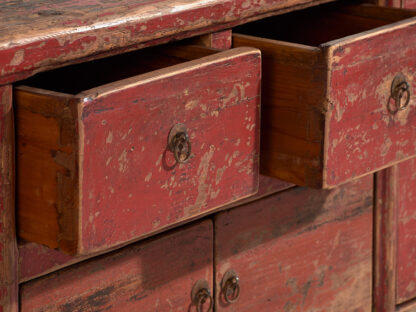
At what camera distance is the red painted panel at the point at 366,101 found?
134 cm

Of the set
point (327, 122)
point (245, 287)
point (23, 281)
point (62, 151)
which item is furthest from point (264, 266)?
point (62, 151)

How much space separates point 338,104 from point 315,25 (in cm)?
31

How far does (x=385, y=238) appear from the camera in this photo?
181 cm

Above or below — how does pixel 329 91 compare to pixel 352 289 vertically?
above

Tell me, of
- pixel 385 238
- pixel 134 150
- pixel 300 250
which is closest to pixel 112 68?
pixel 134 150

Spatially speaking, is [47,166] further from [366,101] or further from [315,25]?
[315,25]

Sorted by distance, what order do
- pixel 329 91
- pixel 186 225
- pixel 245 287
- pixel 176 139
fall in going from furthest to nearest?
pixel 245 287, pixel 186 225, pixel 329 91, pixel 176 139

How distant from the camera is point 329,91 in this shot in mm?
1325

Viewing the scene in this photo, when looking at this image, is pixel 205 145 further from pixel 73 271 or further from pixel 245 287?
pixel 245 287

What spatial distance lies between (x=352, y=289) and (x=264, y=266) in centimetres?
25

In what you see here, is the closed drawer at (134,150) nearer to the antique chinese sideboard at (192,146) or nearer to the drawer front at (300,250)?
the antique chinese sideboard at (192,146)

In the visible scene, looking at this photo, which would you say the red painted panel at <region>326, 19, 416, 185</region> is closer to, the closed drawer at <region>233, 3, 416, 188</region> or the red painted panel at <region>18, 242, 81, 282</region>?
the closed drawer at <region>233, 3, 416, 188</region>

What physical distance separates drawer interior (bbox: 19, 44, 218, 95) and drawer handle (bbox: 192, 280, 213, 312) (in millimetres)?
323

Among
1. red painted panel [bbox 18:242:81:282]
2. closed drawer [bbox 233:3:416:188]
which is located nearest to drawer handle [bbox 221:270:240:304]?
closed drawer [bbox 233:3:416:188]
